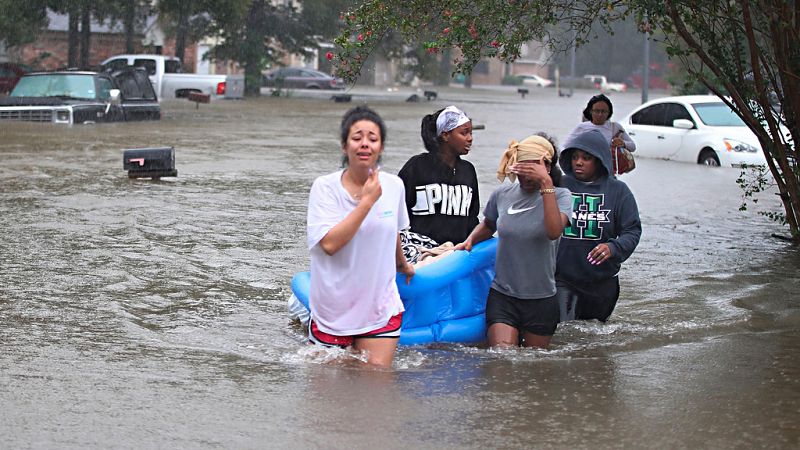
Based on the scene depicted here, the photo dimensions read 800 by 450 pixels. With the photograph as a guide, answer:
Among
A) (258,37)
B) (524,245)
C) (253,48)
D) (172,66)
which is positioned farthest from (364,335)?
(253,48)

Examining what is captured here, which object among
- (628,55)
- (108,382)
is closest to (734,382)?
(108,382)

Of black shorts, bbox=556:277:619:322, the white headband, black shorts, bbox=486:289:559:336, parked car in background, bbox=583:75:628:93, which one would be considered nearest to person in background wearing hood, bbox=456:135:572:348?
black shorts, bbox=486:289:559:336

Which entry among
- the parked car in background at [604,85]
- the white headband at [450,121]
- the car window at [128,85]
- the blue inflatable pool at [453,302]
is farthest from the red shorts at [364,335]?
the parked car in background at [604,85]

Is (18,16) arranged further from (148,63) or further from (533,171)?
(533,171)

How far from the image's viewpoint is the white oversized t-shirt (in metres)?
6.24

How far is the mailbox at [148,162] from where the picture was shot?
17281mm

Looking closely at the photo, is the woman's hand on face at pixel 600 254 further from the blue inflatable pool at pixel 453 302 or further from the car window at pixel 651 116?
the car window at pixel 651 116

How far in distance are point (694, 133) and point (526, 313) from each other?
1554 centimetres

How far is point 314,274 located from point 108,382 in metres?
1.24

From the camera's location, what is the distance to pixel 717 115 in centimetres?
2181

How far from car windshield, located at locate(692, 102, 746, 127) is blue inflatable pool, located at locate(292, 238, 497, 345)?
14.7 m

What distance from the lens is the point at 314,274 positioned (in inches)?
253

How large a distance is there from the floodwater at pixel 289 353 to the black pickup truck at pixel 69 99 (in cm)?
1196

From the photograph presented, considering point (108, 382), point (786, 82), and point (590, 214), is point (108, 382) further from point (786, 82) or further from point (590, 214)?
point (786, 82)
